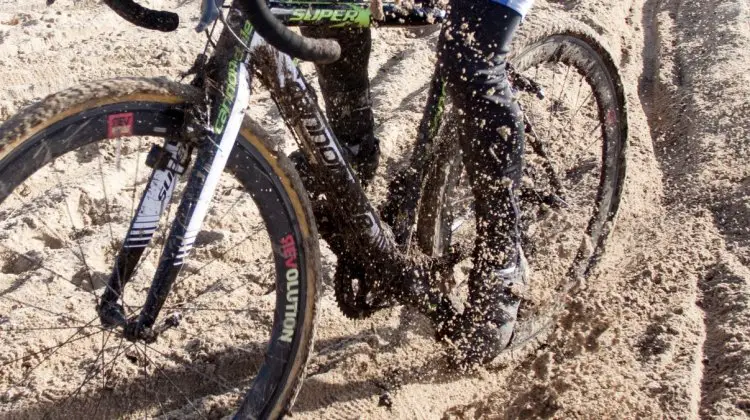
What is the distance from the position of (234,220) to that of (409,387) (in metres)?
1.19

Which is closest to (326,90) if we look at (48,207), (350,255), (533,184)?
(350,255)

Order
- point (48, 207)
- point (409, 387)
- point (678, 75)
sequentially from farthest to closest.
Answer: point (678, 75)
point (48, 207)
point (409, 387)

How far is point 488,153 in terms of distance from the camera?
254 cm

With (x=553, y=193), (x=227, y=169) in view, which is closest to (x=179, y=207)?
(x=227, y=169)

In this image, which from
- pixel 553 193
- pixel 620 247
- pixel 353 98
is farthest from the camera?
pixel 620 247

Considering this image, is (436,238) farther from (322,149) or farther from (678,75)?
(678,75)

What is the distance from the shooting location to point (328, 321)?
10.2ft

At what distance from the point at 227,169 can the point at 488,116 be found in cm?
81

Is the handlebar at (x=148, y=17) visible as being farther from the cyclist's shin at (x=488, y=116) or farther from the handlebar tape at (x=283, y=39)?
the cyclist's shin at (x=488, y=116)

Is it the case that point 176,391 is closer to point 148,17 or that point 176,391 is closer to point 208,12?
point 148,17

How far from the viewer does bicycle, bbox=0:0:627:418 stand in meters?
1.99

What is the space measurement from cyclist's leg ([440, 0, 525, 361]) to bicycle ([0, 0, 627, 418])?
171 mm

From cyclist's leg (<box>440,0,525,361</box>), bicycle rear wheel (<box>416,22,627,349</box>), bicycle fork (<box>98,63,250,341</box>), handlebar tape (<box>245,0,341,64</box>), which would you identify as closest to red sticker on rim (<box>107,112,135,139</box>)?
bicycle fork (<box>98,63,250,341</box>)

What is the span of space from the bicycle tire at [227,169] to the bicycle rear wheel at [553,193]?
2.34 feet
